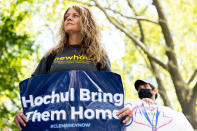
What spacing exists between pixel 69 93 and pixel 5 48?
6806 millimetres

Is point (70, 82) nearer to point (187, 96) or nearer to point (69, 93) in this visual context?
point (69, 93)

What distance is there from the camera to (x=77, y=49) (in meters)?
2.36

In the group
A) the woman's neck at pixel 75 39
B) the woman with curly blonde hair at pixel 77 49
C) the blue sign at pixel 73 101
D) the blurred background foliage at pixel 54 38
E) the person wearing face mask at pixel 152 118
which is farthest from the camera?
the blurred background foliage at pixel 54 38

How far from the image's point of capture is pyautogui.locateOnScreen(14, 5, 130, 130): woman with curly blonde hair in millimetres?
2270

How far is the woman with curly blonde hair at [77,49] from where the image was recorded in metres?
2.27

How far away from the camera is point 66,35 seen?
2.50 meters

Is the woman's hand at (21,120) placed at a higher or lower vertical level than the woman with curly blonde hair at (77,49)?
lower

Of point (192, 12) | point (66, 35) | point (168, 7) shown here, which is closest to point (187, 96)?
point (192, 12)

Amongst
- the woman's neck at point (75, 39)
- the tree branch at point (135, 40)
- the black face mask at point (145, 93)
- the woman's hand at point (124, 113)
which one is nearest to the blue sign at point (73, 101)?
the woman's hand at point (124, 113)

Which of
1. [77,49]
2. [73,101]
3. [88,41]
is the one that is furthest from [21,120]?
[88,41]

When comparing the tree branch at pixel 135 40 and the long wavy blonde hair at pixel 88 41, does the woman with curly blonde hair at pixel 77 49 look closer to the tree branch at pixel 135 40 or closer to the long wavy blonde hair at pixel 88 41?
the long wavy blonde hair at pixel 88 41

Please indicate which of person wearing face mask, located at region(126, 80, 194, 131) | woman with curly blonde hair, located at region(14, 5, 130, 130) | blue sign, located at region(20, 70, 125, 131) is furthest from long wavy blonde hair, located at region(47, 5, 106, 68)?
person wearing face mask, located at region(126, 80, 194, 131)

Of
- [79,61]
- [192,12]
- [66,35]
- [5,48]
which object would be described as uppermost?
[192,12]

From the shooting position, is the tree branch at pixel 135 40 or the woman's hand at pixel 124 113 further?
the tree branch at pixel 135 40
